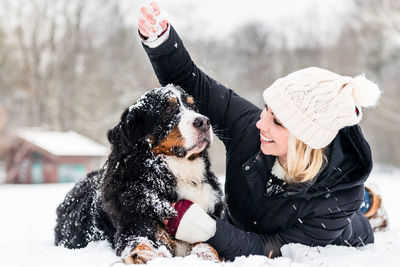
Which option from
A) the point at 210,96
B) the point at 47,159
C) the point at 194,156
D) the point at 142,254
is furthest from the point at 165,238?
the point at 47,159

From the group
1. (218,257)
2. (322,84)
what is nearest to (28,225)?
(218,257)

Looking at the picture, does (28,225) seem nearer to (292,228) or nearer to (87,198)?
(87,198)

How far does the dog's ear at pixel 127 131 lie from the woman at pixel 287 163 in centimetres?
45

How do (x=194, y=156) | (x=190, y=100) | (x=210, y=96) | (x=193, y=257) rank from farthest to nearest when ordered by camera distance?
1. (x=210, y=96)
2. (x=190, y=100)
3. (x=194, y=156)
4. (x=193, y=257)

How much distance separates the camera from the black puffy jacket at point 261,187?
8.82 feet

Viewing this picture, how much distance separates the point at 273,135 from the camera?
273 cm

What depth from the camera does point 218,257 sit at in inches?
95.5

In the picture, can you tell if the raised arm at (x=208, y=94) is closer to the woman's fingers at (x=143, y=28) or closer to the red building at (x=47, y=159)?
the woman's fingers at (x=143, y=28)

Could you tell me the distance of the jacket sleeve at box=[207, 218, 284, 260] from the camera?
2.47m

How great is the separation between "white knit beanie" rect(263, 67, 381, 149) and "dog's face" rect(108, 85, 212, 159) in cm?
56

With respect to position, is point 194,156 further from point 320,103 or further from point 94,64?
point 94,64

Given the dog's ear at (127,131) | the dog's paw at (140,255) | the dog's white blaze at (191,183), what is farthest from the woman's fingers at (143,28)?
the dog's paw at (140,255)

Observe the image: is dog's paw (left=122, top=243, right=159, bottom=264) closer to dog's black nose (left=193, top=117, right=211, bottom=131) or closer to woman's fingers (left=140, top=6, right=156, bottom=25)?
dog's black nose (left=193, top=117, right=211, bottom=131)

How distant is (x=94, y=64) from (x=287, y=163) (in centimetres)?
2557
